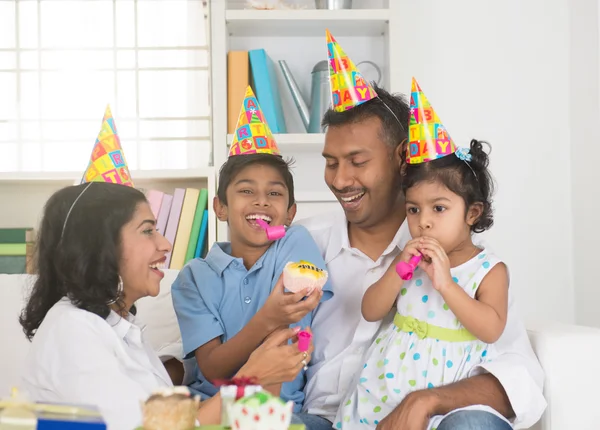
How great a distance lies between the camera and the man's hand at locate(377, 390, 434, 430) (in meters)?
1.50

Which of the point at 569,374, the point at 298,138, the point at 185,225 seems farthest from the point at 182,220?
the point at 569,374

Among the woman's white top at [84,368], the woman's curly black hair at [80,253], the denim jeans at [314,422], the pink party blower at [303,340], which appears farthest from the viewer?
the denim jeans at [314,422]

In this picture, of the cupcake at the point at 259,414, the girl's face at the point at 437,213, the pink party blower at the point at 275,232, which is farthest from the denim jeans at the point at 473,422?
the cupcake at the point at 259,414

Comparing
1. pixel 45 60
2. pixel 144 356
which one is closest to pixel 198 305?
pixel 144 356

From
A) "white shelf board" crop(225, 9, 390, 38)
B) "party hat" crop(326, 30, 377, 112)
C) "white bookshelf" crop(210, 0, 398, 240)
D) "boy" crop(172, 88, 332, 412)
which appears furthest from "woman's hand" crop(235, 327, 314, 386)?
"white shelf board" crop(225, 9, 390, 38)

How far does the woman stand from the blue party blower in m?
0.30

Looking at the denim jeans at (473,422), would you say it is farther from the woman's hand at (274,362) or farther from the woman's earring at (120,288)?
the woman's earring at (120,288)

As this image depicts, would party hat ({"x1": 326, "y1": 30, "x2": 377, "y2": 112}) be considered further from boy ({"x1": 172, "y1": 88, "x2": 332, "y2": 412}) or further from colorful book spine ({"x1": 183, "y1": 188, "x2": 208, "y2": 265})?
colorful book spine ({"x1": 183, "y1": 188, "x2": 208, "y2": 265})

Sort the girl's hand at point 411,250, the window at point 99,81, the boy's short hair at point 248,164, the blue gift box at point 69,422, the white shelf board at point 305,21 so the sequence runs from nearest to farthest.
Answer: the blue gift box at point 69,422
the girl's hand at point 411,250
the boy's short hair at point 248,164
the white shelf board at point 305,21
the window at point 99,81

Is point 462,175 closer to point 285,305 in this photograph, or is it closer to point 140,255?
point 285,305

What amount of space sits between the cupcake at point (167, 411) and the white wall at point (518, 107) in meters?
2.48

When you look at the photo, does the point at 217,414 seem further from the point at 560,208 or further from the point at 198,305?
the point at 560,208

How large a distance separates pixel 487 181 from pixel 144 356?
83 centimetres

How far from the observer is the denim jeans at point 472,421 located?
4.86ft
